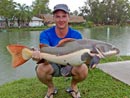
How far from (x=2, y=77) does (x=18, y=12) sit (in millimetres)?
35524

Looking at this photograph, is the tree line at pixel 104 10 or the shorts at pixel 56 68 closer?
the shorts at pixel 56 68

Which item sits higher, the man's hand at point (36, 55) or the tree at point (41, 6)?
the tree at point (41, 6)

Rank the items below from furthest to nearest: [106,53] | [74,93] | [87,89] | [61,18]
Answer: [87,89] → [74,93] → [61,18] → [106,53]

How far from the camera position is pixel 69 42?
264 centimetres

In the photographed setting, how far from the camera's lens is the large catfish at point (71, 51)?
97.3 inches

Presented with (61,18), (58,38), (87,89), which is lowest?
(87,89)

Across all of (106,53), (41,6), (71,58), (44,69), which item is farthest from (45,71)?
(41,6)

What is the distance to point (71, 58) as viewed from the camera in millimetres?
2570

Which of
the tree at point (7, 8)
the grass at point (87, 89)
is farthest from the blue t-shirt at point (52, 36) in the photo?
the tree at point (7, 8)

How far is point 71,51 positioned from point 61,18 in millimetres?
533

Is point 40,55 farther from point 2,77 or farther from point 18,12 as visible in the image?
point 18,12

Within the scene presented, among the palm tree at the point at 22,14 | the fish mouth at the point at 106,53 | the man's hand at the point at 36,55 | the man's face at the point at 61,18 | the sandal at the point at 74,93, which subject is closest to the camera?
the fish mouth at the point at 106,53

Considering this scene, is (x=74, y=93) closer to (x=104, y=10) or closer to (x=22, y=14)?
(x=22, y=14)

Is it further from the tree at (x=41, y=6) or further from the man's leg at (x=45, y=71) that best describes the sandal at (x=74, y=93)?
the tree at (x=41, y=6)
